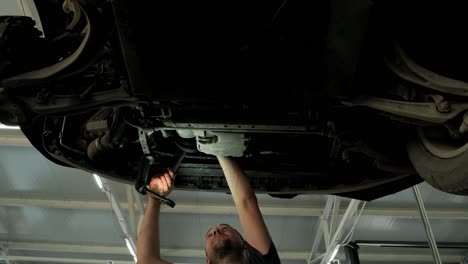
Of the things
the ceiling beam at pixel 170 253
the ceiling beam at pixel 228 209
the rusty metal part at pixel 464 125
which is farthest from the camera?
the ceiling beam at pixel 170 253

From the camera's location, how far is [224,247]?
2068 millimetres

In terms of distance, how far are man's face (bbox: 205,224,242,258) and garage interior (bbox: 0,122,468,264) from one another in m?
4.81

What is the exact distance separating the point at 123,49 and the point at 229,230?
95 cm

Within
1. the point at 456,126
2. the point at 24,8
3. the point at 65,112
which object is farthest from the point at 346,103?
the point at 24,8

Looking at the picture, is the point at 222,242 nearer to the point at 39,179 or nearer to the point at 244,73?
the point at 244,73

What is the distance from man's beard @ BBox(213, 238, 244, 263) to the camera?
6.72 feet

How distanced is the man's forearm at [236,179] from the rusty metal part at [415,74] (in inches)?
37.1

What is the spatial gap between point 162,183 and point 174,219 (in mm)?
6032

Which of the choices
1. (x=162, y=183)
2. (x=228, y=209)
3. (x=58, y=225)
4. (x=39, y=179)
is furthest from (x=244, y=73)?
(x=58, y=225)

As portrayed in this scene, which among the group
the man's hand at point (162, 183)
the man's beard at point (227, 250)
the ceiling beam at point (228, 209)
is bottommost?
the man's beard at point (227, 250)

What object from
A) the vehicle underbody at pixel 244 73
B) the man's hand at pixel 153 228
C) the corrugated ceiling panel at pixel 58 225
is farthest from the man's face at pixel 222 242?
the corrugated ceiling panel at pixel 58 225

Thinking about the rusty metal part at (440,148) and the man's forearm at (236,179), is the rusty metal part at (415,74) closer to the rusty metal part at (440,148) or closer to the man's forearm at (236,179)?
the rusty metal part at (440,148)

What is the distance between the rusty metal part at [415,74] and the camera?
5.56 ft

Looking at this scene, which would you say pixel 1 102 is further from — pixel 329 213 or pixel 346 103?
pixel 329 213
